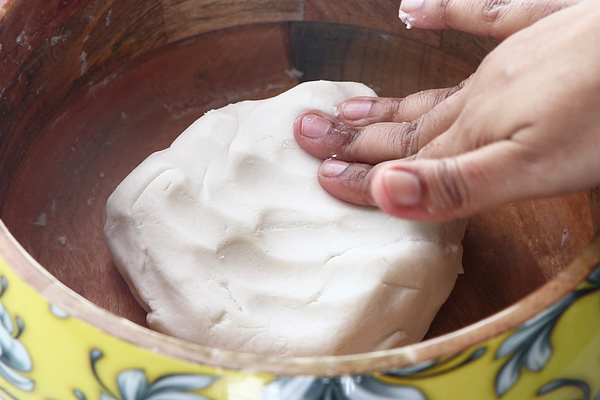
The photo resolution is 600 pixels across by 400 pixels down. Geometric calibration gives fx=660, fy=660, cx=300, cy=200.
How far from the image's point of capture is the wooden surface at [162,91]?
878 mm

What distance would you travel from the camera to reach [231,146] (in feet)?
2.94

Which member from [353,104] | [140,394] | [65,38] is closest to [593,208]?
[353,104]

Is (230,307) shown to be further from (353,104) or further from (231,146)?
(353,104)

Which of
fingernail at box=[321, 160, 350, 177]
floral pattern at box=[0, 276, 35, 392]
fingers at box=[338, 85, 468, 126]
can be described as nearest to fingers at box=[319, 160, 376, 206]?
fingernail at box=[321, 160, 350, 177]

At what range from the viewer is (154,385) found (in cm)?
51

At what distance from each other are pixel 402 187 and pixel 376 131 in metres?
0.33

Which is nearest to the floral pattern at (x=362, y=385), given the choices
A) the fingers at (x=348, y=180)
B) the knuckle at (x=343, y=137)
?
the fingers at (x=348, y=180)

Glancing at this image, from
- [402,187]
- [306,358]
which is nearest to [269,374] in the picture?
[306,358]

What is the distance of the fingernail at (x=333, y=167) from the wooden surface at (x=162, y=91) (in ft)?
0.78

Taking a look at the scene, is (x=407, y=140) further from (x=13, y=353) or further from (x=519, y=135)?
(x=13, y=353)

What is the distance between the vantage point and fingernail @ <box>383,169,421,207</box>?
57 cm

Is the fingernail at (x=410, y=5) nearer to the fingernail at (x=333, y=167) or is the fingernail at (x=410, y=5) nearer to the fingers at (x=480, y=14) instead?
the fingers at (x=480, y=14)

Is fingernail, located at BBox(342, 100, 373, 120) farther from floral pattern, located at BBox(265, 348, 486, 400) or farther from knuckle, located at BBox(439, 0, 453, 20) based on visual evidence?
floral pattern, located at BBox(265, 348, 486, 400)

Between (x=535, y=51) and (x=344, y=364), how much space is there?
336 millimetres
